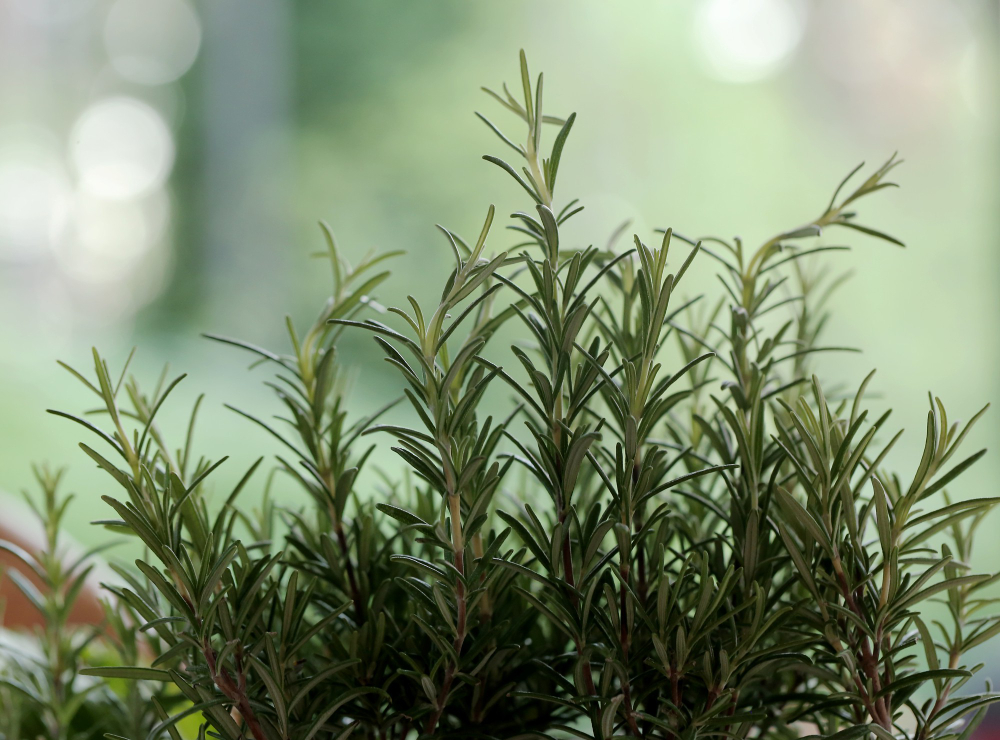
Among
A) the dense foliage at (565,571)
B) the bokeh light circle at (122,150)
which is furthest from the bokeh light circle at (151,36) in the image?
the dense foliage at (565,571)

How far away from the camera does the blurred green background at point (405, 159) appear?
3.35 m

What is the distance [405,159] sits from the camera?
4.27 meters

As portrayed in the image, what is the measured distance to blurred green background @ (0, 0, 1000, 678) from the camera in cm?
335

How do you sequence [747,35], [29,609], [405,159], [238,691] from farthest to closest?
1. [405,159]
2. [747,35]
3. [29,609]
4. [238,691]

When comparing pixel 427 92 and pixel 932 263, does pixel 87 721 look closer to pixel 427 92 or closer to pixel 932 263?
pixel 932 263

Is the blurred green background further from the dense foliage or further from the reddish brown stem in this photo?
the reddish brown stem

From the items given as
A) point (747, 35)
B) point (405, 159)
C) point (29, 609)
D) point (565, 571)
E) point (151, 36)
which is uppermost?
point (151, 36)

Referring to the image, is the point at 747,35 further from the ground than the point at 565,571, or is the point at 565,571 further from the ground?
the point at 747,35

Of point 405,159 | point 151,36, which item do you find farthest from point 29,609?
point 151,36

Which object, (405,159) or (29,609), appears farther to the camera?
(405,159)

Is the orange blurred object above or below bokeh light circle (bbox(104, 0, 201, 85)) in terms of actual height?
below

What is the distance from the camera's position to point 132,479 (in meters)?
0.28

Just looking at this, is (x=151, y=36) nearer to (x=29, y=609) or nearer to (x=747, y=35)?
(x=747, y=35)

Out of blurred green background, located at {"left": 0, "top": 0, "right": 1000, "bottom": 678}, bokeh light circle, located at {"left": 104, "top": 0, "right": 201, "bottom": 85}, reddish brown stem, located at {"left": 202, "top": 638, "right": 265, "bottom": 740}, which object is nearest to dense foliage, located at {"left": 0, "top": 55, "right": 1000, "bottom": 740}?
reddish brown stem, located at {"left": 202, "top": 638, "right": 265, "bottom": 740}
